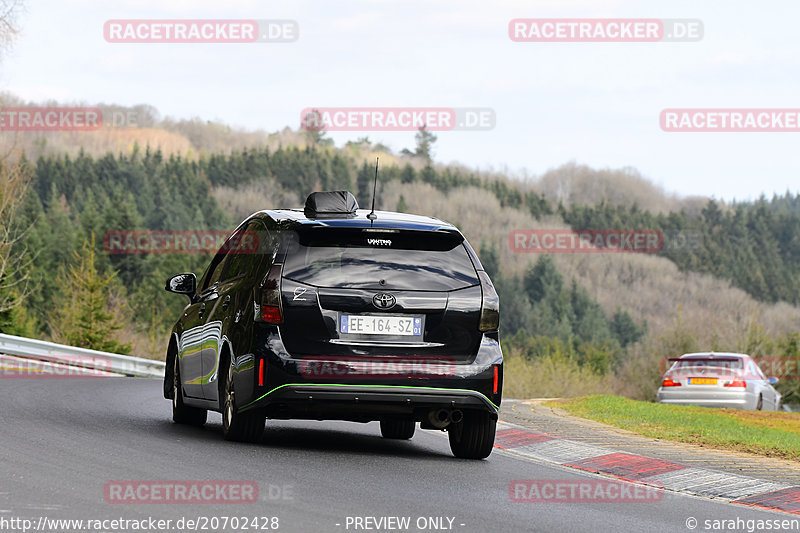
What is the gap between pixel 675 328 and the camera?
74.4m

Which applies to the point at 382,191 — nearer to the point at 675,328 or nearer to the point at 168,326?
the point at 168,326

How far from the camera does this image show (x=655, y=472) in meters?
9.70

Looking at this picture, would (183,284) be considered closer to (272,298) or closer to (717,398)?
(272,298)

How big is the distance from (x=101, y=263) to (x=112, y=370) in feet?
274

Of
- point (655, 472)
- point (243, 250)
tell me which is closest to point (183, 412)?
point (243, 250)

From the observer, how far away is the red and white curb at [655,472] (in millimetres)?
8609

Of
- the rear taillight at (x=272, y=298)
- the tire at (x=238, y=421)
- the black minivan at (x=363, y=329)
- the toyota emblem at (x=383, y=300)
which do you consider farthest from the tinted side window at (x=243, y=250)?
the toyota emblem at (x=383, y=300)

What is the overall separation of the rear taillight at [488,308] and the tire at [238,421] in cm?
187

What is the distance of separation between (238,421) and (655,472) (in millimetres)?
3325

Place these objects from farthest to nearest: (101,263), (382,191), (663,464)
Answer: (382,191), (101,263), (663,464)

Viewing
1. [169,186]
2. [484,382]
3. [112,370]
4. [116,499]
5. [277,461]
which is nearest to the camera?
[116,499]

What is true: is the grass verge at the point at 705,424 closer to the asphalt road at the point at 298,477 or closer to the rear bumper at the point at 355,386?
the asphalt road at the point at 298,477

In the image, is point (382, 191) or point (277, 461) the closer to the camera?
point (277, 461)

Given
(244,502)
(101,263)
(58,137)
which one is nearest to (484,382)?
(244,502)
